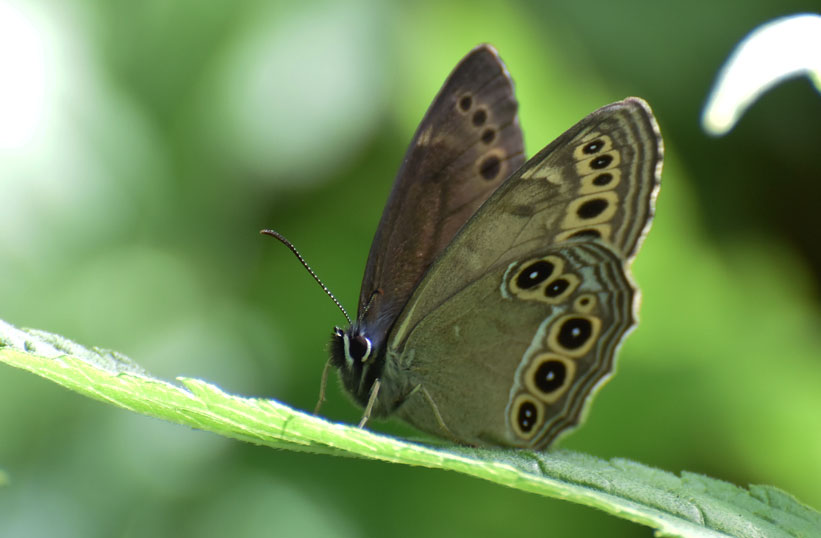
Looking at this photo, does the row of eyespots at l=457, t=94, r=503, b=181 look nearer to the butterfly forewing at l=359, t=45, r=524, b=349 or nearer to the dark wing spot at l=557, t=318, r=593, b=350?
the butterfly forewing at l=359, t=45, r=524, b=349

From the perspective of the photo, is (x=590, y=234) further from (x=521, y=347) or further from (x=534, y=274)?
(x=521, y=347)

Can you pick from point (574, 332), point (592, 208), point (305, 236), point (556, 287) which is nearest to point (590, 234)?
point (592, 208)

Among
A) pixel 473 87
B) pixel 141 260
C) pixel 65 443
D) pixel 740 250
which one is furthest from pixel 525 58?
pixel 65 443

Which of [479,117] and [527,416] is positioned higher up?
[479,117]

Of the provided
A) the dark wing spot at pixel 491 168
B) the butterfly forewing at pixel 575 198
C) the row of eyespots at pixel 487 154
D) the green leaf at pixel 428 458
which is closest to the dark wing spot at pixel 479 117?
the row of eyespots at pixel 487 154

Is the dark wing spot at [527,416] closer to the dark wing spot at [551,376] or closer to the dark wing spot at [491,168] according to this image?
the dark wing spot at [551,376]

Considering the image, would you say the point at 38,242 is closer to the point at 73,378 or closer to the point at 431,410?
the point at 431,410
